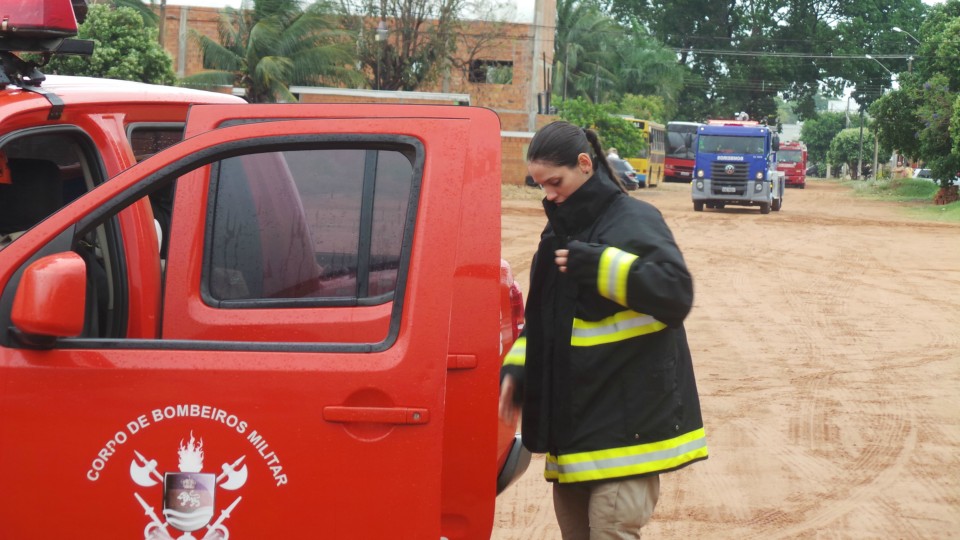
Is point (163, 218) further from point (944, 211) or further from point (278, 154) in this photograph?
point (944, 211)

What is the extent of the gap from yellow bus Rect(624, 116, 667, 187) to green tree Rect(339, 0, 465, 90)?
8.31 m

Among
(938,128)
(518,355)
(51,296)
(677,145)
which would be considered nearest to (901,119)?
(938,128)

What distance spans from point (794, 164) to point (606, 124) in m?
19.4

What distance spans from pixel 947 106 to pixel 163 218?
34.8m

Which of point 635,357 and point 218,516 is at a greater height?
point 635,357

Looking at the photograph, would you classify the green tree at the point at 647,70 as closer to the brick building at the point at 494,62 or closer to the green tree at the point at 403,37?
the brick building at the point at 494,62

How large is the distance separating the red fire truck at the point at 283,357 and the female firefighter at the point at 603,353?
11.3 inches

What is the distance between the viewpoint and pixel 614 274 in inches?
129

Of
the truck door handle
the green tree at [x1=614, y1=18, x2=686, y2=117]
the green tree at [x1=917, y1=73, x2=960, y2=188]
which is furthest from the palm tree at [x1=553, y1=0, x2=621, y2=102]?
the truck door handle

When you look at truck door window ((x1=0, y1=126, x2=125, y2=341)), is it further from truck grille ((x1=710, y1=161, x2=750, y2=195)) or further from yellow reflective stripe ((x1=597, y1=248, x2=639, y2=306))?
truck grille ((x1=710, y1=161, x2=750, y2=195))

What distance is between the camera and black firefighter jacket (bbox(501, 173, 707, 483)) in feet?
11.0

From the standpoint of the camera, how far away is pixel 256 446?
3008 millimetres

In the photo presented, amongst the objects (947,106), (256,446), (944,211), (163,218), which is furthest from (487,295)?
(947,106)

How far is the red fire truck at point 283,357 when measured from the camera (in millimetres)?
2990
